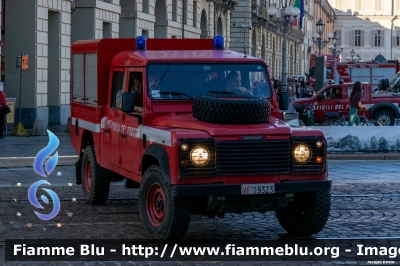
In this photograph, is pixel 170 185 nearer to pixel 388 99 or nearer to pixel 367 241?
pixel 367 241

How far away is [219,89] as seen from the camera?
32.8 feet

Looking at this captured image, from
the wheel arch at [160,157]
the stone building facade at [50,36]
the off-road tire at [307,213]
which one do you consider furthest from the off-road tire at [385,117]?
the wheel arch at [160,157]

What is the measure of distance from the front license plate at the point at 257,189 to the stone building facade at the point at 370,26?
436ft

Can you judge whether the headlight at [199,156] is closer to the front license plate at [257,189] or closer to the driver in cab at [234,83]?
the front license plate at [257,189]

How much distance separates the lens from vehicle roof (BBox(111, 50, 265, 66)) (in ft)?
33.2

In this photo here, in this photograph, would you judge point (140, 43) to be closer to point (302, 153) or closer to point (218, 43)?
point (218, 43)

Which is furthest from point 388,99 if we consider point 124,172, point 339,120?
point 124,172

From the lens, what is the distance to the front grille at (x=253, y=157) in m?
8.73

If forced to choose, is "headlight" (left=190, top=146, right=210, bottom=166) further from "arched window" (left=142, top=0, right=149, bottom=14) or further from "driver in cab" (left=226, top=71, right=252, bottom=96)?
"arched window" (left=142, top=0, right=149, bottom=14)

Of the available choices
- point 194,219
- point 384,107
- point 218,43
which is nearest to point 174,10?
point 384,107

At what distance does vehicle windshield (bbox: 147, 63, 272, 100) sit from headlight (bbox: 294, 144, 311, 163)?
1.23 meters

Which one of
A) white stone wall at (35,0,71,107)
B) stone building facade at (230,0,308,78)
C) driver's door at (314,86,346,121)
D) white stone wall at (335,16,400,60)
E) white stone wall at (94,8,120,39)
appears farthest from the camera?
white stone wall at (335,16,400,60)

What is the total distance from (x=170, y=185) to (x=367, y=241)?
216 cm

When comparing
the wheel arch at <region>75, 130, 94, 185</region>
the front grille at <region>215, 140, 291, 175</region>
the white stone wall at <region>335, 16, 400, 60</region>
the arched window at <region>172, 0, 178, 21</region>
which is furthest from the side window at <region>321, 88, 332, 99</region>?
the white stone wall at <region>335, 16, 400, 60</region>
